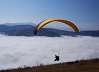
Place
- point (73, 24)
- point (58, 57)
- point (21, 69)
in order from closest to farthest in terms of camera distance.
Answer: point (73, 24) → point (58, 57) → point (21, 69)

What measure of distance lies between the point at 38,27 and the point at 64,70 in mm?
6779

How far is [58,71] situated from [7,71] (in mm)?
7058

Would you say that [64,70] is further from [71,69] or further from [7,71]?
[7,71]

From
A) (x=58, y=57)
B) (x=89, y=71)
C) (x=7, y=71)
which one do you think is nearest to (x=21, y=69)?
(x=7, y=71)

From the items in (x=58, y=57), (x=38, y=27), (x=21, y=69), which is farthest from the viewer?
(x=21, y=69)

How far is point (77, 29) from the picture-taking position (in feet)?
95.8

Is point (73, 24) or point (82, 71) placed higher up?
point (73, 24)

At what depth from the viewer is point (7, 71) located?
118 ft

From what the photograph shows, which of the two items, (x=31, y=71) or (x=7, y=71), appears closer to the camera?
(x=31, y=71)

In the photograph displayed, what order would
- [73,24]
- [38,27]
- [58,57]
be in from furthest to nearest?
[58,57]
[73,24]
[38,27]

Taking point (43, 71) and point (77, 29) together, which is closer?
point (77, 29)

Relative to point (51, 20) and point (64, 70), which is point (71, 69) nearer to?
point (64, 70)

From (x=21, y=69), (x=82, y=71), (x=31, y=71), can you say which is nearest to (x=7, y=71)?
(x=21, y=69)

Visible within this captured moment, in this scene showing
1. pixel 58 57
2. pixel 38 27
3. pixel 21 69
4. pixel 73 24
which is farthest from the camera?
pixel 21 69
